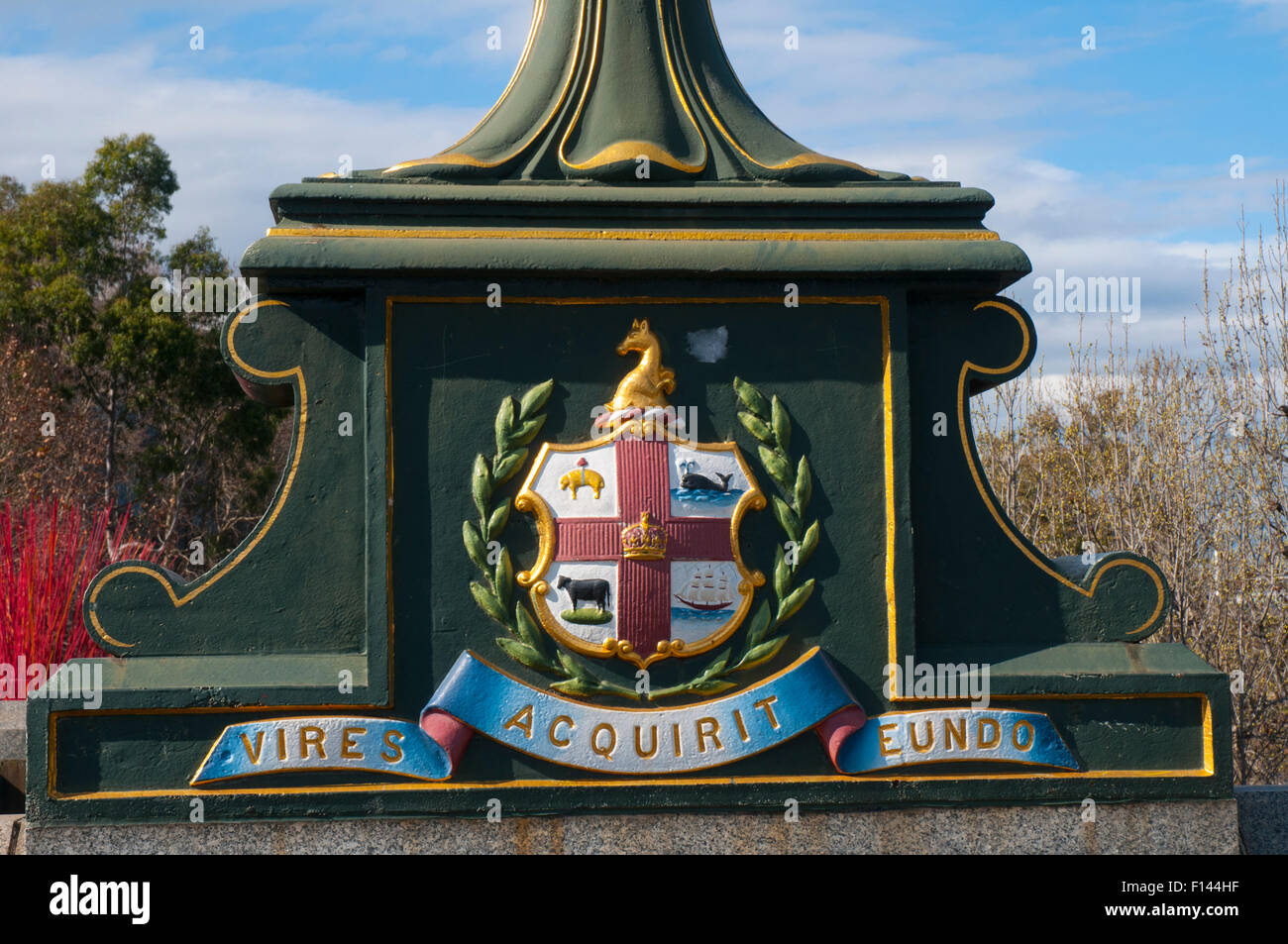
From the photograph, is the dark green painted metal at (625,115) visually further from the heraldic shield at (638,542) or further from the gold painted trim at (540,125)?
the heraldic shield at (638,542)

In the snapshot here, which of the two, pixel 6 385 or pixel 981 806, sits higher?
pixel 6 385

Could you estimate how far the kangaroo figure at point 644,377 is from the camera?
485 centimetres

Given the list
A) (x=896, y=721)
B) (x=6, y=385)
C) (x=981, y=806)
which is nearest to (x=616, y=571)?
(x=896, y=721)

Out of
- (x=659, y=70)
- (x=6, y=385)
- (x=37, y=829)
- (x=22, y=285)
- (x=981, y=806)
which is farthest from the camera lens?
(x=22, y=285)

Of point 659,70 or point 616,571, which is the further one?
point 659,70

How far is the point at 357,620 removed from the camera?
4855 millimetres

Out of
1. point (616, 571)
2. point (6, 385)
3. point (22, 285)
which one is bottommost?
point (616, 571)

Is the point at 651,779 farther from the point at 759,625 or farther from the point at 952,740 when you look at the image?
the point at 952,740

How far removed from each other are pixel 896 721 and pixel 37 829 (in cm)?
313

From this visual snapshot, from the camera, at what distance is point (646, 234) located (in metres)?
4.89

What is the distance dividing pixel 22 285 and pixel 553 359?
54.1ft

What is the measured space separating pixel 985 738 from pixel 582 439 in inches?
74.7

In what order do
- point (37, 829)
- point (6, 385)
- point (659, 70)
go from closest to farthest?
point (37, 829) → point (659, 70) → point (6, 385)

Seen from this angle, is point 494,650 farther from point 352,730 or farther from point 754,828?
point 754,828
